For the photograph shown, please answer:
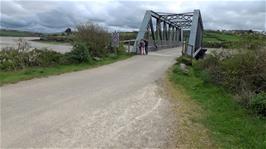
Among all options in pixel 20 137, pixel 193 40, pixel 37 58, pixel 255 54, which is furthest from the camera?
pixel 193 40

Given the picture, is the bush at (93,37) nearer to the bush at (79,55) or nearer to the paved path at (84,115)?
the bush at (79,55)

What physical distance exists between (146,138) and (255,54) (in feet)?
23.9

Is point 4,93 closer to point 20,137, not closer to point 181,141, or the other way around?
point 20,137

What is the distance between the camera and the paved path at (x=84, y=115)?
5.34 metres

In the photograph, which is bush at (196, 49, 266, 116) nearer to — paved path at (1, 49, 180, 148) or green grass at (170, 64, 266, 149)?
green grass at (170, 64, 266, 149)

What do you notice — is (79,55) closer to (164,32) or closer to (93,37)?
(93,37)

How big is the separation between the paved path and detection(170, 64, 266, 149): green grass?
873 mm

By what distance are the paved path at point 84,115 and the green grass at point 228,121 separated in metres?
0.87

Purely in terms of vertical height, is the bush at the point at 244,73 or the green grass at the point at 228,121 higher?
the bush at the point at 244,73

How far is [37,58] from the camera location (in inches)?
569

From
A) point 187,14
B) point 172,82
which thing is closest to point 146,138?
point 172,82

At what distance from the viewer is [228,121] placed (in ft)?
23.7

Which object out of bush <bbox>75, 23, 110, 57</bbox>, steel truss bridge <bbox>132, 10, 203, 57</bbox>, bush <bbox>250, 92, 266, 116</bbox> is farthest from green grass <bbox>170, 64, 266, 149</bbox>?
steel truss bridge <bbox>132, 10, 203, 57</bbox>

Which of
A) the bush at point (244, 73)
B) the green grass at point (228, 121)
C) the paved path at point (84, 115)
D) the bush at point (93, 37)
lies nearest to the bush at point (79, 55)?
the bush at point (93, 37)
